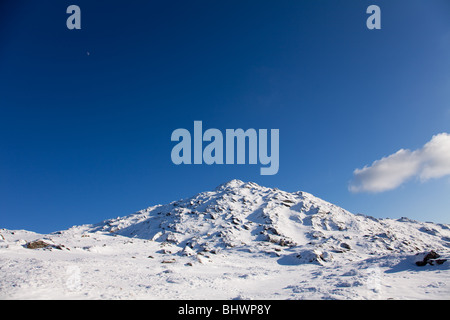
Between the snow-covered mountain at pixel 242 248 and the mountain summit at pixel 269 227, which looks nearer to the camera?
the snow-covered mountain at pixel 242 248

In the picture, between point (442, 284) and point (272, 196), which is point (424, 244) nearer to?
point (272, 196)

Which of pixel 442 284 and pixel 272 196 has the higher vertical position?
pixel 272 196

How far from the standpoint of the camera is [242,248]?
53.9m

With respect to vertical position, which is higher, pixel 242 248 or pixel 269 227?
pixel 269 227

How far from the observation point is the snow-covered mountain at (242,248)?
55.1 ft

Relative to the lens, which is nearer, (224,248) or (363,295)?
(363,295)

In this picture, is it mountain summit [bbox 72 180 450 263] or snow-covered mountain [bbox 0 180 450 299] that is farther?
mountain summit [bbox 72 180 450 263]

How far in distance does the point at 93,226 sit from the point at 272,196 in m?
69.8

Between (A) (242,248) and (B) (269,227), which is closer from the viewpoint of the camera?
(A) (242,248)

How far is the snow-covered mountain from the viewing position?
55.1 ft

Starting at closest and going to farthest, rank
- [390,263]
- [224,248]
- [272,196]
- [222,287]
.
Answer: [222,287] < [390,263] < [224,248] < [272,196]
